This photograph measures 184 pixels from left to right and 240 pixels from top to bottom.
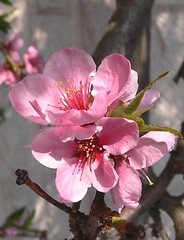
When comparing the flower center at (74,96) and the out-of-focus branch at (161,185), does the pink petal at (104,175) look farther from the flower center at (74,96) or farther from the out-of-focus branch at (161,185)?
the out-of-focus branch at (161,185)

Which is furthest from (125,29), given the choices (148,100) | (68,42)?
(68,42)

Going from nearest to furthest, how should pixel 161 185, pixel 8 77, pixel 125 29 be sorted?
pixel 161 185, pixel 125 29, pixel 8 77

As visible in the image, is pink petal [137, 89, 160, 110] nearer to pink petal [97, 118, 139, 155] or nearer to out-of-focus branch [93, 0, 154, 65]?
pink petal [97, 118, 139, 155]

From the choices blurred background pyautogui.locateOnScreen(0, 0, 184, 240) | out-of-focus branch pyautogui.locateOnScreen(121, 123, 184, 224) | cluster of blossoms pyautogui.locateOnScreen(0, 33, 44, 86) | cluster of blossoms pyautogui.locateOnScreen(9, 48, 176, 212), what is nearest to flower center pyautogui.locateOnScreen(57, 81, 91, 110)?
cluster of blossoms pyautogui.locateOnScreen(9, 48, 176, 212)

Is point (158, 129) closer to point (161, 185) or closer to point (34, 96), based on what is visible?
point (34, 96)

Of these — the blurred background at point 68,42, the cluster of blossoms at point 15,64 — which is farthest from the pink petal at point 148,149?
the blurred background at point 68,42

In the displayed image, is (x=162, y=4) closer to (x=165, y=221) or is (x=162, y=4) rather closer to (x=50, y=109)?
(x=165, y=221)
